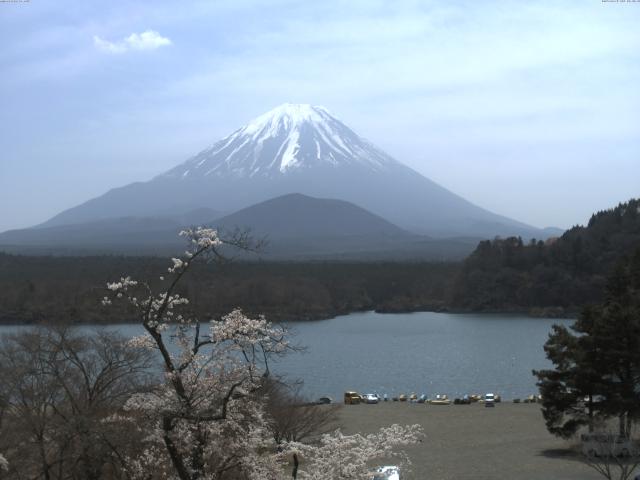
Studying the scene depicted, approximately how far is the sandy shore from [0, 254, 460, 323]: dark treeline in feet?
47.0

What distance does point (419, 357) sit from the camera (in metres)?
27.0

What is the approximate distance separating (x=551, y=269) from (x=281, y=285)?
574 inches

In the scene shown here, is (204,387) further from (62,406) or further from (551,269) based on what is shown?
(551,269)

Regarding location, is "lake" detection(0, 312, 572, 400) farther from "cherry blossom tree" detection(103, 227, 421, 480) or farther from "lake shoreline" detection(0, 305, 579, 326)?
"cherry blossom tree" detection(103, 227, 421, 480)

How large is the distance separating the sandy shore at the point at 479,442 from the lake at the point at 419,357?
7.04 ft

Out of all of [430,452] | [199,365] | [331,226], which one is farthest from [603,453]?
[331,226]

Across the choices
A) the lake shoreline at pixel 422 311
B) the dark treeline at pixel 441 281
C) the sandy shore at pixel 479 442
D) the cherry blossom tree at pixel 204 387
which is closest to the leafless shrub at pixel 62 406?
the cherry blossom tree at pixel 204 387

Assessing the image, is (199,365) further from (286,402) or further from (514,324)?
(514,324)

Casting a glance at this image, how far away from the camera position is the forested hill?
147ft

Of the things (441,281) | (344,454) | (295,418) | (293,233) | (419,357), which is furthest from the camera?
(293,233)

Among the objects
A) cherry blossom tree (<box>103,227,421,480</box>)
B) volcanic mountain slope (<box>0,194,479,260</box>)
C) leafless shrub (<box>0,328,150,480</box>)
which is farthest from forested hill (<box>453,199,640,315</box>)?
cherry blossom tree (<box>103,227,421,480</box>)

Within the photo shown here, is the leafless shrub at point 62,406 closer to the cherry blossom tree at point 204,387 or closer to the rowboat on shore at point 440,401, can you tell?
the cherry blossom tree at point 204,387

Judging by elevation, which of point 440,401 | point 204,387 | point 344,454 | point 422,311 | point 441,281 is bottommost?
point 422,311

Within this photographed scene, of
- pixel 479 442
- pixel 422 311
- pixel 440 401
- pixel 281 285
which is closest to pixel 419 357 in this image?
pixel 440 401
